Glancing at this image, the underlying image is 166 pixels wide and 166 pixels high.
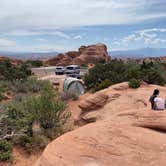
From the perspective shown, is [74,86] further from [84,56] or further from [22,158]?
[84,56]

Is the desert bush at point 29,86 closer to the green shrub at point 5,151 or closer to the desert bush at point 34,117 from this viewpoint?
the desert bush at point 34,117

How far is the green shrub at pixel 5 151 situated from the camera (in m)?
13.9

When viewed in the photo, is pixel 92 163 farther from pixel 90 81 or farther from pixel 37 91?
pixel 90 81

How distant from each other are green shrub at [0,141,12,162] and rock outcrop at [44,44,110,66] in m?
57.4

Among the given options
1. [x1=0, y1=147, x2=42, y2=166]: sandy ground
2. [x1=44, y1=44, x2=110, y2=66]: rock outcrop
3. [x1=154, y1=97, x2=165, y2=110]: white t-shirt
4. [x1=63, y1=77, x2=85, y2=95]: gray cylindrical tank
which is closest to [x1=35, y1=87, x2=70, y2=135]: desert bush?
[x1=0, y1=147, x2=42, y2=166]: sandy ground

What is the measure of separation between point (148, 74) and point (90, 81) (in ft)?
18.9

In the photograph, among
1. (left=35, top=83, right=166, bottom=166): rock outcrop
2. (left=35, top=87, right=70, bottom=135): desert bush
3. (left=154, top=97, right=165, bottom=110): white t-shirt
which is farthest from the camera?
(left=35, top=87, right=70, bottom=135): desert bush

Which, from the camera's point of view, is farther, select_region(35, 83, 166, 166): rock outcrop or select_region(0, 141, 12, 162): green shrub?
select_region(0, 141, 12, 162): green shrub

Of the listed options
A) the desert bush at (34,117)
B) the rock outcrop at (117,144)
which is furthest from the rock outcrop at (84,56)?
the rock outcrop at (117,144)

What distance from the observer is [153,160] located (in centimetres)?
848

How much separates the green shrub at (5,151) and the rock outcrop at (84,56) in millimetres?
57431

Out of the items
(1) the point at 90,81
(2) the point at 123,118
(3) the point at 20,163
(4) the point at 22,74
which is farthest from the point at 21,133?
(4) the point at 22,74

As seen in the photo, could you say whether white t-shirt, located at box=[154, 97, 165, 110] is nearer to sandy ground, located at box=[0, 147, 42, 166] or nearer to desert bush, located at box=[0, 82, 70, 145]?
sandy ground, located at box=[0, 147, 42, 166]

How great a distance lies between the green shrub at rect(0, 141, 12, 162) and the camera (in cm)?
1388
